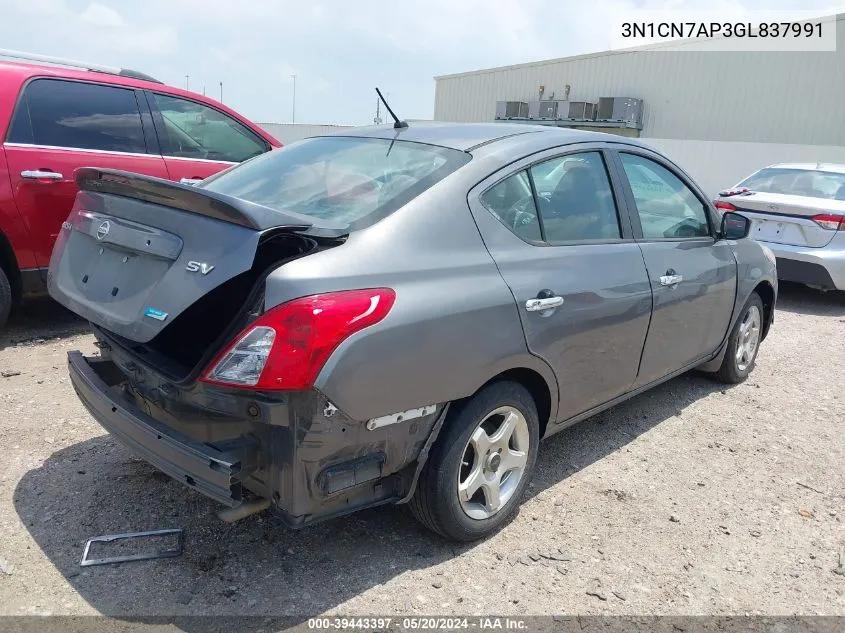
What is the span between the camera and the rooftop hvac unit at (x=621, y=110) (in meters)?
23.8

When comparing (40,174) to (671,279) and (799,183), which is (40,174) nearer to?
(671,279)

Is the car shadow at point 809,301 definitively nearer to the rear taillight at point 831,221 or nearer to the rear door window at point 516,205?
the rear taillight at point 831,221

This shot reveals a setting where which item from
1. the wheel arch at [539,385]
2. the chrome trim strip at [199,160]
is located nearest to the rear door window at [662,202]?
the wheel arch at [539,385]

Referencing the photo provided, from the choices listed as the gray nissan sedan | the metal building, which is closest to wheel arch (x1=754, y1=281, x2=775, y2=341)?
the gray nissan sedan

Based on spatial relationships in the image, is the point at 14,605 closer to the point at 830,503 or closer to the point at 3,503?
the point at 3,503

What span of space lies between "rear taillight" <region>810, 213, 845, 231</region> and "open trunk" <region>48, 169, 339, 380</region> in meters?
6.63

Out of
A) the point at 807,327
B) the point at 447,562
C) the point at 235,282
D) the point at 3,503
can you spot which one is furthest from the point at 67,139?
the point at 807,327

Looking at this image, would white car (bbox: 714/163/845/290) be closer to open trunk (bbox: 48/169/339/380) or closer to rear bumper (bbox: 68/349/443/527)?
rear bumper (bbox: 68/349/443/527)

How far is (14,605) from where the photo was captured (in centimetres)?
233

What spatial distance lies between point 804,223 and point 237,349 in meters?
6.97

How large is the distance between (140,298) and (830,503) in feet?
10.7

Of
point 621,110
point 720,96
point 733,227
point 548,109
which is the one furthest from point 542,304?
point 548,109

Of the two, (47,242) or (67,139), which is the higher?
(67,139)

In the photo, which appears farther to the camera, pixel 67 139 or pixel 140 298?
pixel 67 139
